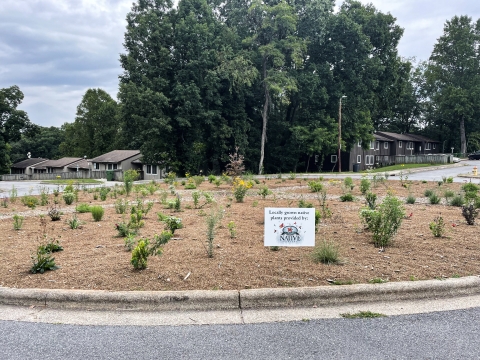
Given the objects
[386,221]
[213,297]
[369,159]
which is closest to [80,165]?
[369,159]

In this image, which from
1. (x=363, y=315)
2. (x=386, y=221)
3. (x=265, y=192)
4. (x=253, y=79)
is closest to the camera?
(x=363, y=315)

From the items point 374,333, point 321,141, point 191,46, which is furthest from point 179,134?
point 374,333

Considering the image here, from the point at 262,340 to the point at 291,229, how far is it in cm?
164

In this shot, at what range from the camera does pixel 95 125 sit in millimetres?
65438

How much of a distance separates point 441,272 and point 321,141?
111ft

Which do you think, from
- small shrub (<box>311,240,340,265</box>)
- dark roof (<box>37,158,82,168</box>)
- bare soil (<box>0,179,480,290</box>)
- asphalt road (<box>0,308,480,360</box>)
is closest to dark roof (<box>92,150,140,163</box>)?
dark roof (<box>37,158,82,168</box>)

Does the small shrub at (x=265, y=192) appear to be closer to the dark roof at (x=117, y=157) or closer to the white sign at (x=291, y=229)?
the white sign at (x=291, y=229)

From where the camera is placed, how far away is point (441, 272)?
4719mm

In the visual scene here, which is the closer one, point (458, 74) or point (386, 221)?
point (386, 221)

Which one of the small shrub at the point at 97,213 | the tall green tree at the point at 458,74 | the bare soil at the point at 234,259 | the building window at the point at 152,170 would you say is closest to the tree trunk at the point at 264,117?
the building window at the point at 152,170

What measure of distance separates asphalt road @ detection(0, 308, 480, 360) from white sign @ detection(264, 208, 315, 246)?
3.82 ft

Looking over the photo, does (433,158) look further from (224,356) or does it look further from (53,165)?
(53,165)

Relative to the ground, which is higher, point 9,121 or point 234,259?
point 9,121

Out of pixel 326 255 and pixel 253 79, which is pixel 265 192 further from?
pixel 253 79
